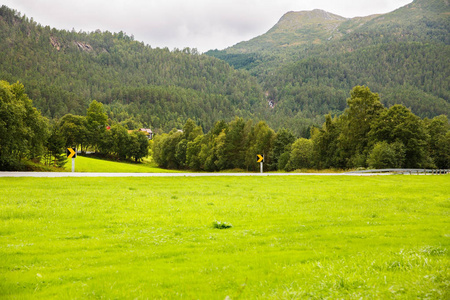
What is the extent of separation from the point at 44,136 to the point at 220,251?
196ft

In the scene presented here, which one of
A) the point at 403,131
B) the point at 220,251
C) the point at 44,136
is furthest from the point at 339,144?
the point at 220,251

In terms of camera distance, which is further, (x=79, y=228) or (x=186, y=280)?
(x=79, y=228)

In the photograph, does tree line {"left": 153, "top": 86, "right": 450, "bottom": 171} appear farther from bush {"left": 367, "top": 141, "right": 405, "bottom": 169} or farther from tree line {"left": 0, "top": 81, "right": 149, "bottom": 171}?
tree line {"left": 0, "top": 81, "right": 149, "bottom": 171}

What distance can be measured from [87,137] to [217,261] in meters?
136

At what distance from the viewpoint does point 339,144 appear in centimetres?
8469

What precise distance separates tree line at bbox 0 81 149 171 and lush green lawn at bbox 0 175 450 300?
34.5 m

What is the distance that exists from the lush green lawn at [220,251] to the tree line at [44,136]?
113 feet

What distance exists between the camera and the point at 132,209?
18.5 meters

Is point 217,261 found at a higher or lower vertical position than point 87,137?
lower

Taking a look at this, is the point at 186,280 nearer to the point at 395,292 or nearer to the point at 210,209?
the point at 395,292

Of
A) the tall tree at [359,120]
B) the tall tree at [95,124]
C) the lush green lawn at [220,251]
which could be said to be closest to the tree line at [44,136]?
the tall tree at [95,124]

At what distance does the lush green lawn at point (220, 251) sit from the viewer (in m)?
7.36

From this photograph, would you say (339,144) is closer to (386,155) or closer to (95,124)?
(386,155)

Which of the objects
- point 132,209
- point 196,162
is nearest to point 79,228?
point 132,209
